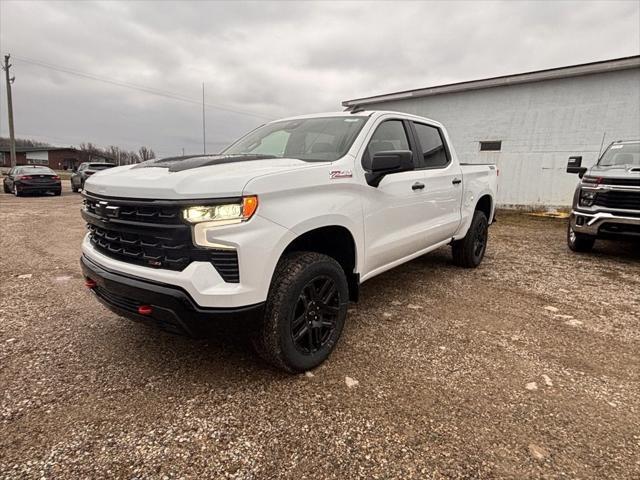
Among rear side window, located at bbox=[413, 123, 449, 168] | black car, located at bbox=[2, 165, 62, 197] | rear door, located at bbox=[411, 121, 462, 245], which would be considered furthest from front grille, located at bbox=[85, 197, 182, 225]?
black car, located at bbox=[2, 165, 62, 197]

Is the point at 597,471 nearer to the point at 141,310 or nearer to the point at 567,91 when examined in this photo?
the point at 141,310

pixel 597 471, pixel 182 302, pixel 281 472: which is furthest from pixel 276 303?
pixel 597 471

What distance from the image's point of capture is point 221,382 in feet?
8.00

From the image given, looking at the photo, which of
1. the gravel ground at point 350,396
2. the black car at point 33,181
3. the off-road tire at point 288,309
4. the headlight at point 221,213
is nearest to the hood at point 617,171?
the gravel ground at point 350,396

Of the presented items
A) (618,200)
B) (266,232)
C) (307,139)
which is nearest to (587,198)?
(618,200)

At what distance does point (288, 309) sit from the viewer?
227cm

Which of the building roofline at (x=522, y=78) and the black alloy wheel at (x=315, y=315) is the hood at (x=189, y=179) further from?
the building roofline at (x=522, y=78)

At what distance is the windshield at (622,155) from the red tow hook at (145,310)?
6974mm

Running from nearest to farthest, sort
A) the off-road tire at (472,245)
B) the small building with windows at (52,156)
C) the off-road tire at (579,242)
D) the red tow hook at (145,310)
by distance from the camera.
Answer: the red tow hook at (145,310)
the off-road tire at (472,245)
the off-road tire at (579,242)
the small building with windows at (52,156)

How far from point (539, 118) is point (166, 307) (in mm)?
11956

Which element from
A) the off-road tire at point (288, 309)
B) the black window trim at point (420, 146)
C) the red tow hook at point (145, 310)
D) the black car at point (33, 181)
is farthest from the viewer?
the black car at point (33, 181)

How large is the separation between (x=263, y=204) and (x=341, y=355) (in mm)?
1360

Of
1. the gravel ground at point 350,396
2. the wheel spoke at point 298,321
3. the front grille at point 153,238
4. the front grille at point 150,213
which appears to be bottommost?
the gravel ground at point 350,396

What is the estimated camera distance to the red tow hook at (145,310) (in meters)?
2.10
